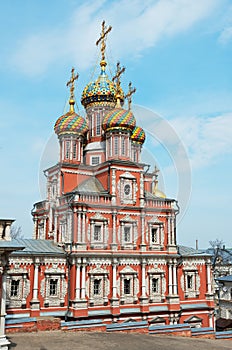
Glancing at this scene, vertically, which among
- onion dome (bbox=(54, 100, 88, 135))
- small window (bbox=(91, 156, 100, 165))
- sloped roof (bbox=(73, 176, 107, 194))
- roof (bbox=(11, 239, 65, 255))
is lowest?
roof (bbox=(11, 239, 65, 255))

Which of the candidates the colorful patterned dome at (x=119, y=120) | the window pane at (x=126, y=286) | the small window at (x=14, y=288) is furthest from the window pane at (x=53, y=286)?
the colorful patterned dome at (x=119, y=120)

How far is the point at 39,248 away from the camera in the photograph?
21.3 meters

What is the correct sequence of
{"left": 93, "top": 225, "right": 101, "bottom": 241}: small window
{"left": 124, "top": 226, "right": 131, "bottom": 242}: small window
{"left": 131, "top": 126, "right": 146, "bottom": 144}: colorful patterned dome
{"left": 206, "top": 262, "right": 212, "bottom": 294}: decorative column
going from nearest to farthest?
{"left": 93, "top": 225, "right": 101, "bottom": 241}: small window < {"left": 124, "top": 226, "right": 131, "bottom": 242}: small window < {"left": 206, "top": 262, "right": 212, "bottom": 294}: decorative column < {"left": 131, "top": 126, "right": 146, "bottom": 144}: colorful patterned dome

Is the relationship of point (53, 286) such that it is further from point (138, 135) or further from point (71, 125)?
point (138, 135)

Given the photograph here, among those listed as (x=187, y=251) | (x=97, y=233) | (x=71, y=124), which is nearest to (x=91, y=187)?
(x=97, y=233)

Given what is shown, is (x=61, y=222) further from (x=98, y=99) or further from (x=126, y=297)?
(x=98, y=99)

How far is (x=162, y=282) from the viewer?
2325cm

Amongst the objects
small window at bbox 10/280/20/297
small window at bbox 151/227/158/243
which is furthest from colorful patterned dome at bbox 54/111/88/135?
small window at bbox 10/280/20/297

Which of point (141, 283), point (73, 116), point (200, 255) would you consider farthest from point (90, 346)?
point (73, 116)

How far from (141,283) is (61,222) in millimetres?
5934

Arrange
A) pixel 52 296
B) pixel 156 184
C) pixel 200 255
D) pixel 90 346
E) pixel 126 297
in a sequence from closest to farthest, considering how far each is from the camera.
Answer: pixel 90 346, pixel 52 296, pixel 126 297, pixel 200 255, pixel 156 184

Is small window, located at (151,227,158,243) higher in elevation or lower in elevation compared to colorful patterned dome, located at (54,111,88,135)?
lower

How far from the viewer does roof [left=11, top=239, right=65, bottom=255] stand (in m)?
20.3

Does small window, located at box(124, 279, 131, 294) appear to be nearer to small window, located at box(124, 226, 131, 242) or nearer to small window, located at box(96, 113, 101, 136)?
small window, located at box(124, 226, 131, 242)
